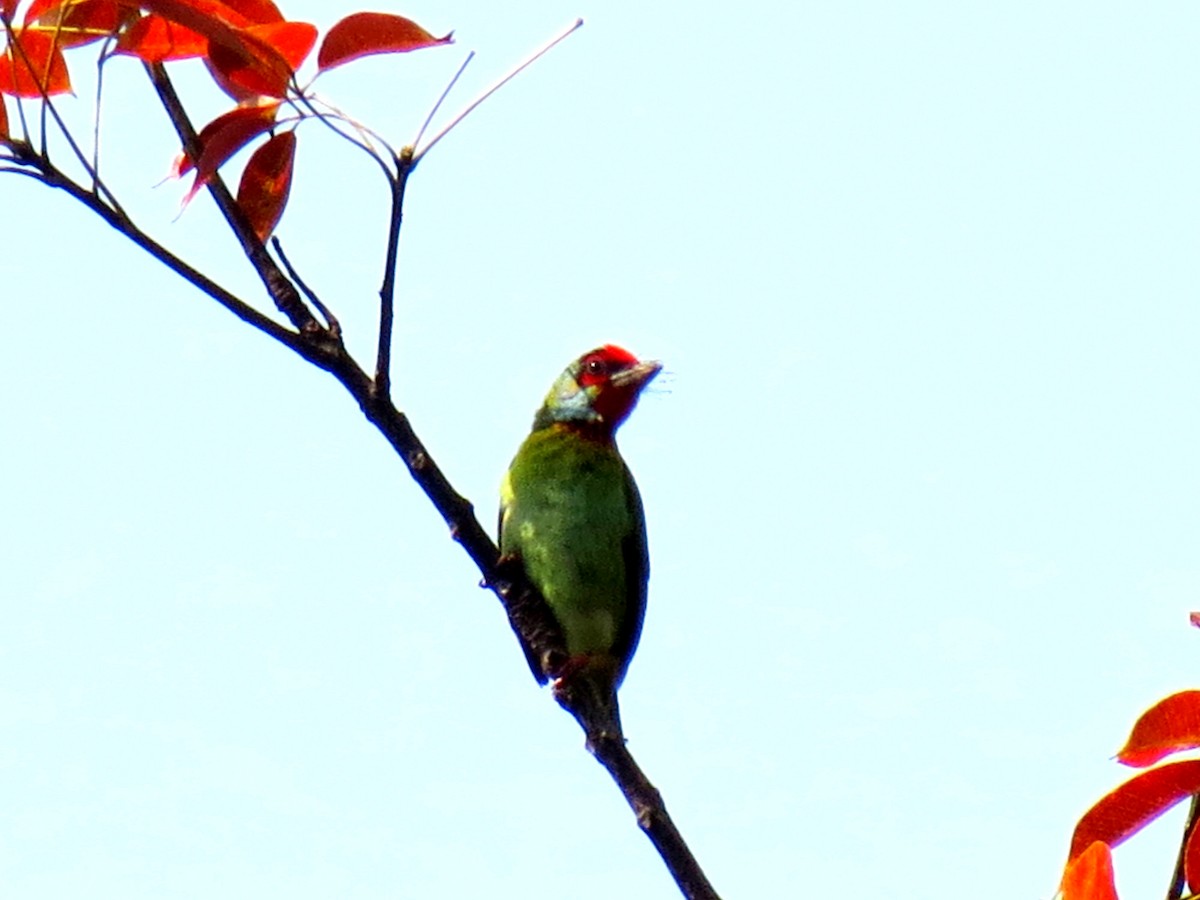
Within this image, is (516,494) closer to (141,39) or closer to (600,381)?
(600,381)

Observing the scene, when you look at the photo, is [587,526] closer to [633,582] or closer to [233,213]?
[633,582]

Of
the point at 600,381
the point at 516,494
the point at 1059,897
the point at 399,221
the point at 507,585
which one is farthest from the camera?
the point at 600,381

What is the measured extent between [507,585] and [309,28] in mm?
956

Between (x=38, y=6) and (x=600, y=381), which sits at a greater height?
(x=600, y=381)

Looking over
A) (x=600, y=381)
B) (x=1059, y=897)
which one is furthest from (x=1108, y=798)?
(x=600, y=381)

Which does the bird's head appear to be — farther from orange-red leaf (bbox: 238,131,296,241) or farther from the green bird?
orange-red leaf (bbox: 238,131,296,241)

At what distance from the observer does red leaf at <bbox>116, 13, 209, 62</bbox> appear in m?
2.26

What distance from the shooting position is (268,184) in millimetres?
2477

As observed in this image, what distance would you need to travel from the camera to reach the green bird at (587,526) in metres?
Result: 4.76

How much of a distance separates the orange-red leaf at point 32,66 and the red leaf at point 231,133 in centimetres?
23

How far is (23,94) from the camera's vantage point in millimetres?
2322

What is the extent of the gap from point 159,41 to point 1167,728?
62.3 inches

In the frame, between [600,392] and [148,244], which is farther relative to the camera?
[600,392]

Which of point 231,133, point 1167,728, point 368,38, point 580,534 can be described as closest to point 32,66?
point 231,133
